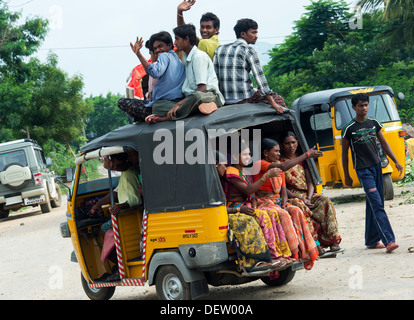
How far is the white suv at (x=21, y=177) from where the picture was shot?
23391 millimetres

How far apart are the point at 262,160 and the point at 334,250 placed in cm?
122

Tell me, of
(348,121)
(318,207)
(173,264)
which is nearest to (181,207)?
(173,264)

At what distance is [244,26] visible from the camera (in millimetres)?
7582

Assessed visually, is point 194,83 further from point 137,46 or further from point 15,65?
point 15,65

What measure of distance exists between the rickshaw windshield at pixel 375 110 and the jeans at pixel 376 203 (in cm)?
661

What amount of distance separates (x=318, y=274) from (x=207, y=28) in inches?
131

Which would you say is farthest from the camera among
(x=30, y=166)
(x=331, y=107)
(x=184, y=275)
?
(x=30, y=166)

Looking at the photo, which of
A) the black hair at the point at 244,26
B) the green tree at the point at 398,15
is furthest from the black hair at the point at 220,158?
the green tree at the point at 398,15

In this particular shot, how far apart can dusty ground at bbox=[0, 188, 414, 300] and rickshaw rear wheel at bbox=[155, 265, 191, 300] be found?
94cm

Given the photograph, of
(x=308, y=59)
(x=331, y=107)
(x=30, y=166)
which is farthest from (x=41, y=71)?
(x=331, y=107)

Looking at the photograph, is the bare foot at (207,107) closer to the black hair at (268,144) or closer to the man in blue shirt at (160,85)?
the man in blue shirt at (160,85)

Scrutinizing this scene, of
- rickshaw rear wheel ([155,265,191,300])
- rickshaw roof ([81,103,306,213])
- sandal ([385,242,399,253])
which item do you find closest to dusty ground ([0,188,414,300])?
sandal ([385,242,399,253])

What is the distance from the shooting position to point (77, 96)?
45.1 m
